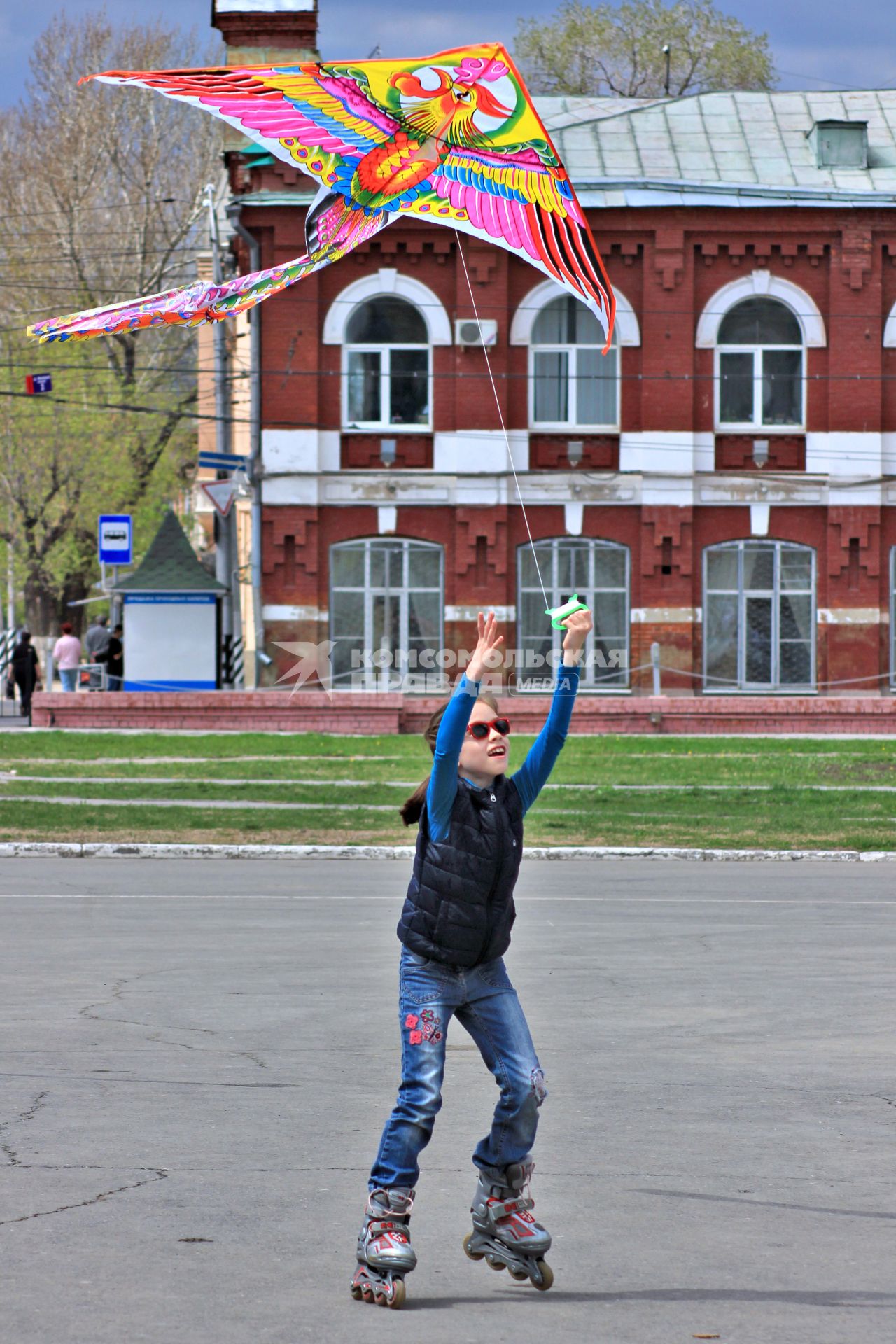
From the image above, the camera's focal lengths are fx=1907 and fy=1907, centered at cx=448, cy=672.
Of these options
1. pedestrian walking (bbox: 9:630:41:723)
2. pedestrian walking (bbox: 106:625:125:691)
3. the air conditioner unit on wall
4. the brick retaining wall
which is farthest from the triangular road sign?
pedestrian walking (bbox: 9:630:41:723)

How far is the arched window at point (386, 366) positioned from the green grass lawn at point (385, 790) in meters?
8.71

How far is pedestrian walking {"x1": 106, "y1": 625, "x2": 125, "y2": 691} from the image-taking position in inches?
1442

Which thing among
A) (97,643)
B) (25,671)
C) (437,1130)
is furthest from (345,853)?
(25,671)

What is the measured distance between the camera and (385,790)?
23062 millimetres

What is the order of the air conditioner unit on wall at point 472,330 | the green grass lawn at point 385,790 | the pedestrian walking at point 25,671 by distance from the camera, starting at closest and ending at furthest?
1. the green grass lawn at point 385,790
2. the air conditioner unit on wall at point 472,330
3. the pedestrian walking at point 25,671

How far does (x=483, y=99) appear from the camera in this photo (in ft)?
32.3

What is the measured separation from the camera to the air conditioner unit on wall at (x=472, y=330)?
122 feet

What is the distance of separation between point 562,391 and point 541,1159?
3207 cm

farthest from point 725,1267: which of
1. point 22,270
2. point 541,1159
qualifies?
point 22,270

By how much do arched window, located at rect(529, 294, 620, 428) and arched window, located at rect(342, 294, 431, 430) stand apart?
221cm

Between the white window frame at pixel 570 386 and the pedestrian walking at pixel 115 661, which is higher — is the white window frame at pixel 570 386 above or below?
above

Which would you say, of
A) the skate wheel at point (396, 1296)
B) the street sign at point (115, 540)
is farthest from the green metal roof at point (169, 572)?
the skate wheel at point (396, 1296)

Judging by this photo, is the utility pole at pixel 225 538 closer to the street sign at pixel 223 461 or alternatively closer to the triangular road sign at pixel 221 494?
the street sign at pixel 223 461

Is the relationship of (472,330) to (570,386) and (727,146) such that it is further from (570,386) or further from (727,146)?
(727,146)
